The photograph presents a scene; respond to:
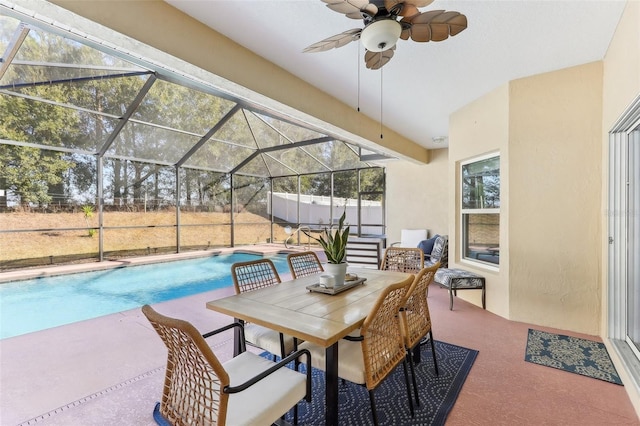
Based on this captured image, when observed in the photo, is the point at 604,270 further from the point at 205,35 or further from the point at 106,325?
the point at 106,325

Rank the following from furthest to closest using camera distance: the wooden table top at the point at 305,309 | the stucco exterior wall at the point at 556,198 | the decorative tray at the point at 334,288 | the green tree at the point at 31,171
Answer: the green tree at the point at 31,171, the stucco exterior wall at the point at 556,198, the decorative tray at the point at 334,288, the wooden table top at the point at 305,309

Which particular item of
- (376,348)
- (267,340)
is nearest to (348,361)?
(376,348)

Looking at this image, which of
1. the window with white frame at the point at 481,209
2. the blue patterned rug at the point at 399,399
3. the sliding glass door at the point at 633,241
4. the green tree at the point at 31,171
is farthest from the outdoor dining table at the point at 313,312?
the green tree at the point at 31,171

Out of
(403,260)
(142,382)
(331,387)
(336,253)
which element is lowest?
(142,382)

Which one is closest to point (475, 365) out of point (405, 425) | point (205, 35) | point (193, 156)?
point (405, 425)

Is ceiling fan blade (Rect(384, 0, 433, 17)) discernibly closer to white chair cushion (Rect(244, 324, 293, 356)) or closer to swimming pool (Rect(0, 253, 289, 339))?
white chair cushion (Rect(244, 324, 293, 356))

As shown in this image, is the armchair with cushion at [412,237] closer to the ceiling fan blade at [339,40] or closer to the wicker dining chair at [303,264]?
the wicker dining chair at [303,264]

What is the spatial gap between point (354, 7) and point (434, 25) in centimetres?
48

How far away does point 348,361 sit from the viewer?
164 centimetres

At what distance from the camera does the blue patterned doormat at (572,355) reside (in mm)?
2359

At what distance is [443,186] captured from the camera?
688cm

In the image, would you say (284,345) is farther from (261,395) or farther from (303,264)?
(303,264)

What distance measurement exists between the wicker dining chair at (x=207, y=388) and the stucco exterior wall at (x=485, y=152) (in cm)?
315

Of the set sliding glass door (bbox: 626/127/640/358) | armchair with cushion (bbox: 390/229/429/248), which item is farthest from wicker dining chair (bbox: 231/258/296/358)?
armchair with cushion (bbox: 390/229/429/248)
